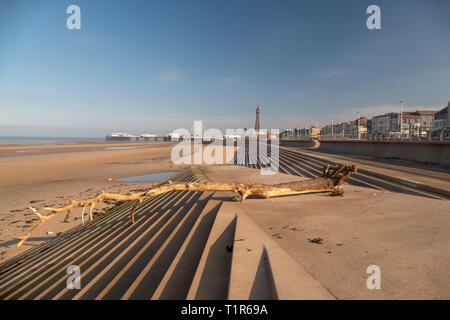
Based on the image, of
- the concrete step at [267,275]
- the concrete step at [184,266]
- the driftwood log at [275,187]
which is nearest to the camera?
the concrete step at [267,275]

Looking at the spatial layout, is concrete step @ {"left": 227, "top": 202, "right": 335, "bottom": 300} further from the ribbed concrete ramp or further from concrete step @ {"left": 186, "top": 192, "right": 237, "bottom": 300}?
concrete step @ {"left": 186, "top": 192, "right": 237, "bottom": 300}

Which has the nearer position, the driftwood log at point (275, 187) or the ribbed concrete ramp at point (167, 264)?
the ribbed concrete ramp at point (167, 264)

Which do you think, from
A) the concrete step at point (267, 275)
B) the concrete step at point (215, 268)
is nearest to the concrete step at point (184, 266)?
the concrete step at point (215, 268)

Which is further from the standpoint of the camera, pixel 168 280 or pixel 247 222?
pixel 247 222

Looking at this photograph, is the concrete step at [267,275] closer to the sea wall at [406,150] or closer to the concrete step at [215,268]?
the concrete step at [215,268]

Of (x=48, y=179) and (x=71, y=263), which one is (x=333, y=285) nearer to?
(x=71, y=263)

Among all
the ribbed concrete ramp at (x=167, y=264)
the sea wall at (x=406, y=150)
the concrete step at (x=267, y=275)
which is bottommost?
the ribbed concrete ramp at (x=167, y=264)

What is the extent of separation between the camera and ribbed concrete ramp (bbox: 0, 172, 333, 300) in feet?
8.98

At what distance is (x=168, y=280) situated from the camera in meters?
3.16

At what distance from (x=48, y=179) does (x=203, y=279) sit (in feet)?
57.2

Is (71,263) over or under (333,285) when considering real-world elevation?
under

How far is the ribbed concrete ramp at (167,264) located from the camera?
8.98 feet

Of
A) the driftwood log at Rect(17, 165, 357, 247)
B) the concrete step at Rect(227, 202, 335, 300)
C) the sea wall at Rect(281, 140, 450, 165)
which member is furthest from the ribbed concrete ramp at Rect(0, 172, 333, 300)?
the sea wall at Rect(281, 140, 450, 165)
